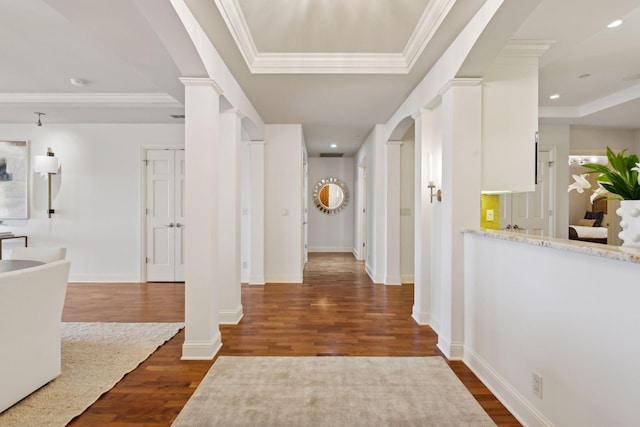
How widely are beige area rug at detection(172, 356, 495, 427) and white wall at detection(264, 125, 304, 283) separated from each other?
2754 mm

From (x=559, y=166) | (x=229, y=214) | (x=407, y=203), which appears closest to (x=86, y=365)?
(x=229, y=214)

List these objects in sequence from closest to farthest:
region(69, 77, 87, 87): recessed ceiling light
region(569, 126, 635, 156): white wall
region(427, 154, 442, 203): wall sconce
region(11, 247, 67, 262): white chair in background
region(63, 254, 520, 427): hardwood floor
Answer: region(63, 254, 520, 427): hardwood floor
region(11, 247, 67, 262): white chair in background
region(427, 154, 442, 203): wall sconce
region(69, 77, 87, 87): recessed ceiling light
region(569, 126, 635, 156): white wall

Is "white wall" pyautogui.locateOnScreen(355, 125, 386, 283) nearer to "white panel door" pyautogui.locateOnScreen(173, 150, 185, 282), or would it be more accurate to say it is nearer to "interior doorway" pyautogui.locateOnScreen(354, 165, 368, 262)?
"interior doorway" pyautogui.locateOnScreen(354, 165, 368, 262)

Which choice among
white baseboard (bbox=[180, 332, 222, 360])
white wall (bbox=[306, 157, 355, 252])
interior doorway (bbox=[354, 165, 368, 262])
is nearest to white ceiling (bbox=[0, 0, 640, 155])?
white baseboard (bbox=[180, 332, 222, 360])

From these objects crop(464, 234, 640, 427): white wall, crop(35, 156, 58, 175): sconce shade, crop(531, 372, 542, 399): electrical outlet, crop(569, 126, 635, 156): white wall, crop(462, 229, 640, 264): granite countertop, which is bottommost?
crop(531, 372, 542, 399): electrical outlet

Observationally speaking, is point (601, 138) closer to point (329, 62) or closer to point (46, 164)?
point (329, 62)

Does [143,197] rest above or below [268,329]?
above

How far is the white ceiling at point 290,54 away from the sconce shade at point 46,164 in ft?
2.18

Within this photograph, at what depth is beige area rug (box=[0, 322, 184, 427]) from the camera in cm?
195

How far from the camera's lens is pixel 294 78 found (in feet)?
11.1

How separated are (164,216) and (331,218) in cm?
467

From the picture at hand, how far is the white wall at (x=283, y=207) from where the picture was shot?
5422 mm

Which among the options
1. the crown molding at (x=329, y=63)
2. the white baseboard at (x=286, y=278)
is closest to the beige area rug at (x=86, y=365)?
the white baseboard at (x=286, y=278)

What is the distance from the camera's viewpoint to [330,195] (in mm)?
9070
